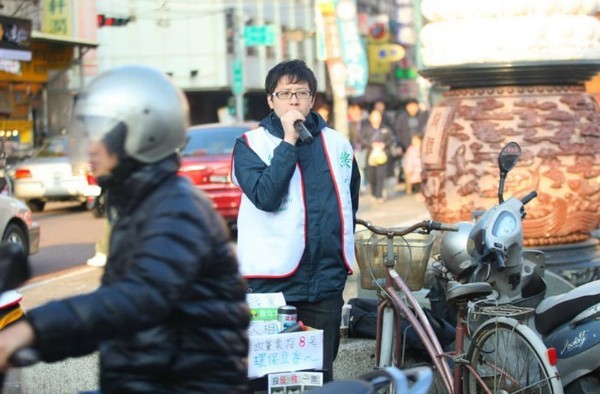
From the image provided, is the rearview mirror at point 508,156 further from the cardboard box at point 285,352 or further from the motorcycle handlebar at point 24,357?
the motorcycle handlebar at point 24,357

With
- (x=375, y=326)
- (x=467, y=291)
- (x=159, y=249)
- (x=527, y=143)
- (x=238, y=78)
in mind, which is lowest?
(x=238, y=78)

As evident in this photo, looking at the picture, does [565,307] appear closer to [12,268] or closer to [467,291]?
[467,291]

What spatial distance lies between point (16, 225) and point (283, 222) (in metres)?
8.66

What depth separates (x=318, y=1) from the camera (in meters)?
25.2

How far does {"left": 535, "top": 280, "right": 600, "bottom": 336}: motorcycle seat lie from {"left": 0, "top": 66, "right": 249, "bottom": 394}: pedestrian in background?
3.26 m

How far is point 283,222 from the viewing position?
500 cm

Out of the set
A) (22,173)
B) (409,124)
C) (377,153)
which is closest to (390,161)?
(377,153)

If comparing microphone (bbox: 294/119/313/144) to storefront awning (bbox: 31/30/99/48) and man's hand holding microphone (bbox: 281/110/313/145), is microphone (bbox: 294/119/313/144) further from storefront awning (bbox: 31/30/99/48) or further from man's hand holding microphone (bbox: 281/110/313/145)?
storefront awning (bbox: 31/30/99/48)

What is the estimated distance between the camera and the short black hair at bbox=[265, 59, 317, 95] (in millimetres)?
4941

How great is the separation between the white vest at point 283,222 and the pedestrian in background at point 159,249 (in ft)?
6.95

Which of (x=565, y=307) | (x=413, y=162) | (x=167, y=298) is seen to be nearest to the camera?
(x=167, y=298)

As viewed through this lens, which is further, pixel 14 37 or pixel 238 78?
pixel 238 78

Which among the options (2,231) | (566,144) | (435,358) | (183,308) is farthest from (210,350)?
(2,231)

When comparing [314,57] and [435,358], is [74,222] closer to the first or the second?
[435,358]
